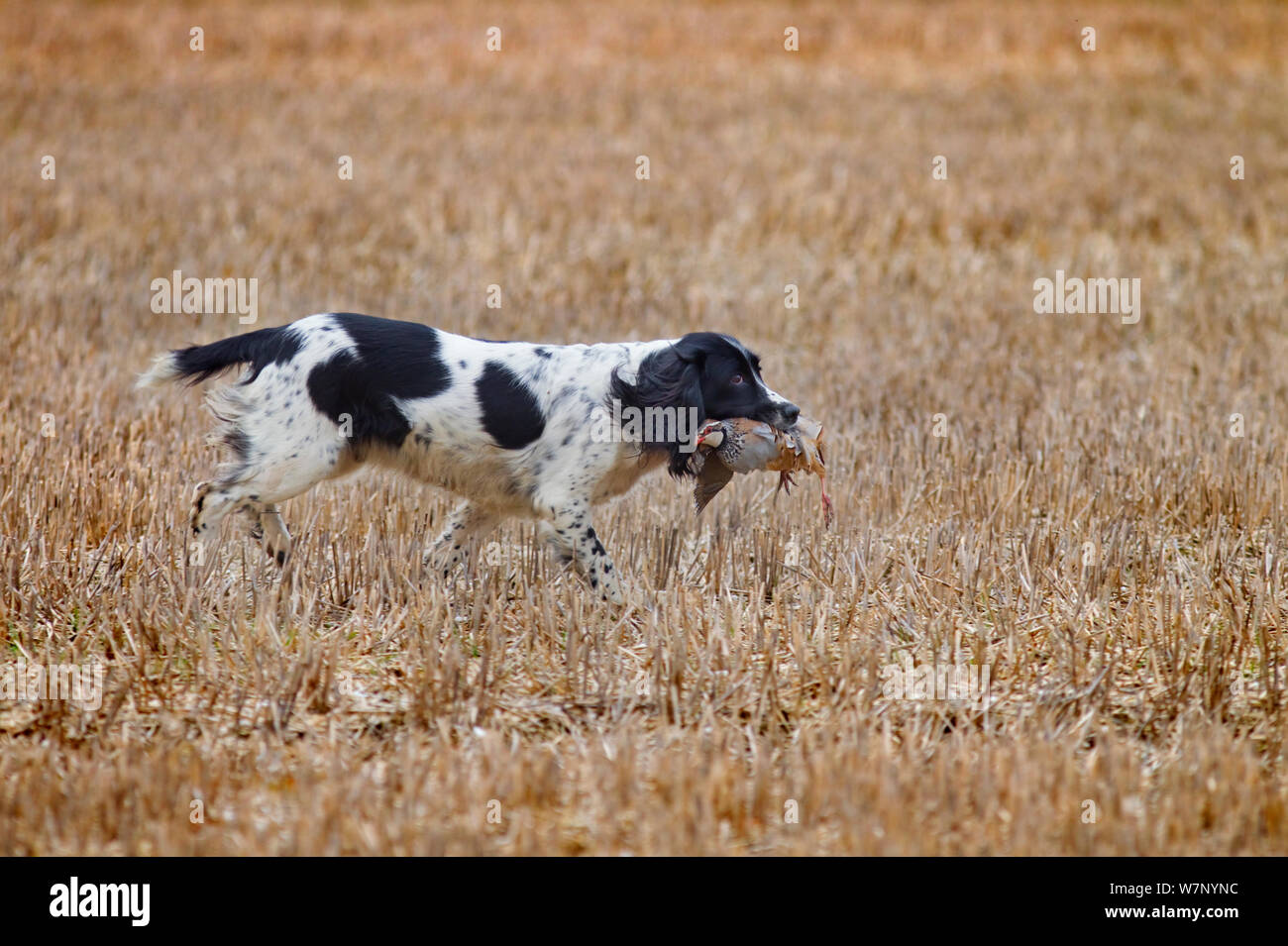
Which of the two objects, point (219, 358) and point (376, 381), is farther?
point (219, 358)

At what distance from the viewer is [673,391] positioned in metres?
4.40

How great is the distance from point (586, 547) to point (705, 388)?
680 millimetres

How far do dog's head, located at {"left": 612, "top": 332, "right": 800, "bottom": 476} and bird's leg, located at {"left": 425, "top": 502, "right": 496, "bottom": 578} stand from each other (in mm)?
775

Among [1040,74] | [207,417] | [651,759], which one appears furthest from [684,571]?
[1040,74]

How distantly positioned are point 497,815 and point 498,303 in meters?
6.55
